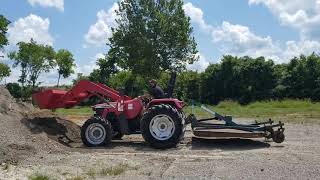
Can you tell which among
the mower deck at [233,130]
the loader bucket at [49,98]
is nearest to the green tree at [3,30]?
the loader bucket at [49,98]

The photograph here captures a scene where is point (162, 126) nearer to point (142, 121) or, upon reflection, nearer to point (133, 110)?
point (142, 121)

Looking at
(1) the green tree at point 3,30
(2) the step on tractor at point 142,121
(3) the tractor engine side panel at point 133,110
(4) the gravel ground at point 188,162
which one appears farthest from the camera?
(1) the green tree at point 3,30

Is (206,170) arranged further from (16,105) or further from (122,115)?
(16,105)

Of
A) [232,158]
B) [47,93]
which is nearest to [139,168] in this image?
[232,158]

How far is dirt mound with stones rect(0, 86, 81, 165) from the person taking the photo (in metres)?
13.9

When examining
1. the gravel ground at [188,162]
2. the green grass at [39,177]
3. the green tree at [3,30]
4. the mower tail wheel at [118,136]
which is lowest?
the green grass at [39,177]

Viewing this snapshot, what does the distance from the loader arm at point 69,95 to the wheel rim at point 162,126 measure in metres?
1.97

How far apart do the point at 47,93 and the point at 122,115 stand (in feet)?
8.38

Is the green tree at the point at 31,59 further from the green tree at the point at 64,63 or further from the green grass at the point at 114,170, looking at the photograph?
the green grass at the point at 114,170

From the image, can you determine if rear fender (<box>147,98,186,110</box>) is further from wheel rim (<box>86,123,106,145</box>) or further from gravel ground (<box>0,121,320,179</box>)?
wheel rim (<box>86,123,106,145</box>)

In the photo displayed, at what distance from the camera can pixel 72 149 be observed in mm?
15672

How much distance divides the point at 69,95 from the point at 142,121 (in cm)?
288

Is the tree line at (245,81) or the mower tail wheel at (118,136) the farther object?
the tree line at (245,81)

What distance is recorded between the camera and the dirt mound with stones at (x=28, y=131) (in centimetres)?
1385
